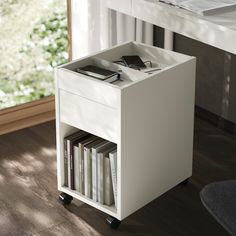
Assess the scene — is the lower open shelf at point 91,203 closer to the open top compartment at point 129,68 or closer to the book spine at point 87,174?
the book spine at point 87,174

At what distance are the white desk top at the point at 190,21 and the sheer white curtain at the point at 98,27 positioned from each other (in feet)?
1.34

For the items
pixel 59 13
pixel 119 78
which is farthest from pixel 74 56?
pixel 119 78

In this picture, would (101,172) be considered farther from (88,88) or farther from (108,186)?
(88,88)

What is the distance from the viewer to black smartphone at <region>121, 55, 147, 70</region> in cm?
285

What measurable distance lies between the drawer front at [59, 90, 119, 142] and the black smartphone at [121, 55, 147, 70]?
0.87 feet

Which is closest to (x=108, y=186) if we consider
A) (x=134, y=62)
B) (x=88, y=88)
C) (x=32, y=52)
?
(x=88, y=88)

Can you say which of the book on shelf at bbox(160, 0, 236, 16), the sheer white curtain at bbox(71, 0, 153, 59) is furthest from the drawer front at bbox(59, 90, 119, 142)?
the sheer white curtain at bbox(71, 0, 153, 59)

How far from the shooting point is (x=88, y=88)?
2.67 meters

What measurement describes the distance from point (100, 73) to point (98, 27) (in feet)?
2.99

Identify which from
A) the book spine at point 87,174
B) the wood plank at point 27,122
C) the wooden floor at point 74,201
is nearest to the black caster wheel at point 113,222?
the wooden floor at point 74,201

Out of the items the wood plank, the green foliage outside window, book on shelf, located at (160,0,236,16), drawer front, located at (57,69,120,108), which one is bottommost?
the wood plank

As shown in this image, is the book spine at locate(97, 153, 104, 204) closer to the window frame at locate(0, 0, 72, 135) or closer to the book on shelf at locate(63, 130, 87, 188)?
the book on shelf at locate(63, 130, 87, 188)

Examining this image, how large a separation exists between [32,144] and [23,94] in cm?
36

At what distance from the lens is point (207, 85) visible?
12.1 feet
